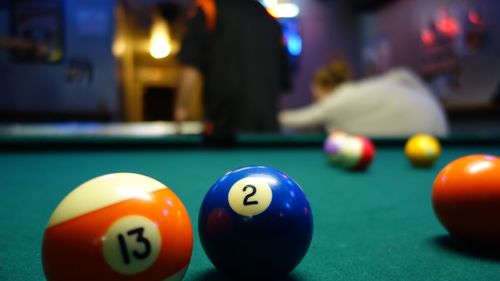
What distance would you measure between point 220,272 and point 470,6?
6037 millimetres

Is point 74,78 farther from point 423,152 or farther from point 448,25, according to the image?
point 423,152

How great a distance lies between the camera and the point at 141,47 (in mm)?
9578

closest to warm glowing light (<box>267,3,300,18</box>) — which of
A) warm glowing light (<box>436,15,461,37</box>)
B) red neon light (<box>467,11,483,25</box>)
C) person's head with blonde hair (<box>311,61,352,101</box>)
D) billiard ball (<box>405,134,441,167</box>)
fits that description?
person's head with blonde hair (<box>311,61,352,101</box>)

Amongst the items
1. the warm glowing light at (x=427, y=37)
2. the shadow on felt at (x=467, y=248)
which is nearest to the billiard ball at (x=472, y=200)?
the shadow on felt at (x=467, y=248)

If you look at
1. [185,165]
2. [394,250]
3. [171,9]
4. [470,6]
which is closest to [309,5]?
[171,9]

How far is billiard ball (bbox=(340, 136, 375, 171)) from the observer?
2309 mm

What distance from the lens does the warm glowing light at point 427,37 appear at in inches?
261

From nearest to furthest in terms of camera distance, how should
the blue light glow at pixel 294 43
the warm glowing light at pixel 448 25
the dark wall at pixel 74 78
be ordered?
the warm glowing light at pixel 448 25
the dark wall at pixel 74 78
the blue light glow at pixel 294 43

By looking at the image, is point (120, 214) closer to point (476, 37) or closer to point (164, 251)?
point (164, 251)

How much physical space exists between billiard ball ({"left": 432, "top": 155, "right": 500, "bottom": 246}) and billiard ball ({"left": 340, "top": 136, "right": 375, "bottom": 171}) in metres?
1.22

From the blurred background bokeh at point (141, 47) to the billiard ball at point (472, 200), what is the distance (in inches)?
214

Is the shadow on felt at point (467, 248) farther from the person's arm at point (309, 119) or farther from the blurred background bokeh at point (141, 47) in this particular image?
the blurred background bokeh at point (141, 47)

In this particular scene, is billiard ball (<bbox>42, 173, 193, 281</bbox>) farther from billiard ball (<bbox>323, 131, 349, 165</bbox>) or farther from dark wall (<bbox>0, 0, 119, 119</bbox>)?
dark wall (<bbox>0, 0, 119, 119</bbox>)

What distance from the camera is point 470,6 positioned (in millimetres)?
5730
